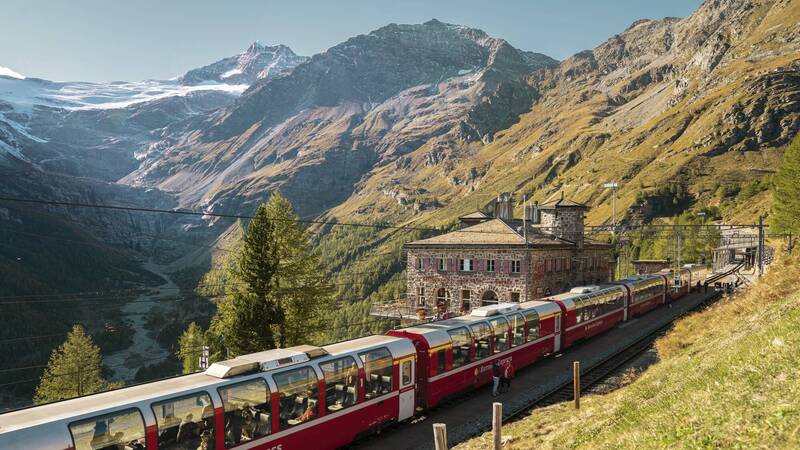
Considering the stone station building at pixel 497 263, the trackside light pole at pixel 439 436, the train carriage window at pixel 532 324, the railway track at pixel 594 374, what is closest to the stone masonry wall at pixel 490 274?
the stone station building at pixel 497 263

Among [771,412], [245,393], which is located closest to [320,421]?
[245,393]

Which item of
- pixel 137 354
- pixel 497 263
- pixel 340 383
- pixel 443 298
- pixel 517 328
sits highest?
pixel 497 263

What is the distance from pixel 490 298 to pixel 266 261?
28.1 meters

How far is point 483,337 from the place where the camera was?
2723 centimetres

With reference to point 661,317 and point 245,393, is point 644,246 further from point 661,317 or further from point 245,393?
point 245,393

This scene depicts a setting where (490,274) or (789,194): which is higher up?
(789,194)

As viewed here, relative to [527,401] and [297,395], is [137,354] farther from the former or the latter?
[297,395]

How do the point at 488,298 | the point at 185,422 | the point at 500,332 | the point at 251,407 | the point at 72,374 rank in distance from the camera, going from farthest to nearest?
the point at 488,298 → the point at 72,374 → the point at 500,332 → the point at 251,407 → the point at 185,422

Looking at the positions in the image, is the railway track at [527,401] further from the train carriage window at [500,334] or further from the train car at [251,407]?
the train carriage window at [500,334]

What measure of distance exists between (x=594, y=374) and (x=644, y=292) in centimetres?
2508

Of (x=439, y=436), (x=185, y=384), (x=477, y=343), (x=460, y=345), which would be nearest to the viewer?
(x=439, y=436)

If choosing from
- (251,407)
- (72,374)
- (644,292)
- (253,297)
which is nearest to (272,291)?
(253,297)

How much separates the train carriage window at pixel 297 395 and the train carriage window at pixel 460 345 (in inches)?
338

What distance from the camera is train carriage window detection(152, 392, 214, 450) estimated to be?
14.1 meters
